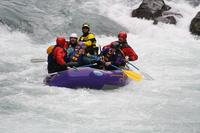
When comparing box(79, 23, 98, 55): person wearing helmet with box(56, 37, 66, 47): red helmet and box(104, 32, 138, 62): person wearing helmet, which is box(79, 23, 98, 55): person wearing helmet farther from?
box(56, 37, 66, 47): red helmet

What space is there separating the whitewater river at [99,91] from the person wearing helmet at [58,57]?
52 centimetres

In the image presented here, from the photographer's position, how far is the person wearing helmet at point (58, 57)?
34.2 ft

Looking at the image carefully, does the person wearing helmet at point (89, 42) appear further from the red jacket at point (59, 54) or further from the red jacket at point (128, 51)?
the red jacket at point (59, 54)

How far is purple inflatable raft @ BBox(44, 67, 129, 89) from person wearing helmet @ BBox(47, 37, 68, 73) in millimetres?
205

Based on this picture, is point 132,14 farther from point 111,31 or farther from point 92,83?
point 92,83

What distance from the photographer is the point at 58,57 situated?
34.2 ft

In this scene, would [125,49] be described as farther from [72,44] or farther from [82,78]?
[82,78]

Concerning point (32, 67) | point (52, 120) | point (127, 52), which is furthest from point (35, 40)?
point (52, 120)

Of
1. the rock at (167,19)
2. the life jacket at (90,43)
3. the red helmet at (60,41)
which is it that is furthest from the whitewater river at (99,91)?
the life jacket at (90,43)

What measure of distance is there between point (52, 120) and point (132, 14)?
35.4 feet

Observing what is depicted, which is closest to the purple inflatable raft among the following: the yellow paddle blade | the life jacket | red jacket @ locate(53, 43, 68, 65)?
red jacket @ locate(53, 43, 68, 65)

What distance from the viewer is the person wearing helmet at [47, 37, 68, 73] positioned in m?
10.4

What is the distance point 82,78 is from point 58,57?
2.31 ft

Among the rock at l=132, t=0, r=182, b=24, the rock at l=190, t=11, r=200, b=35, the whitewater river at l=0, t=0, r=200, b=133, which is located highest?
the rock at l=132, t=0, r=182, b=24
